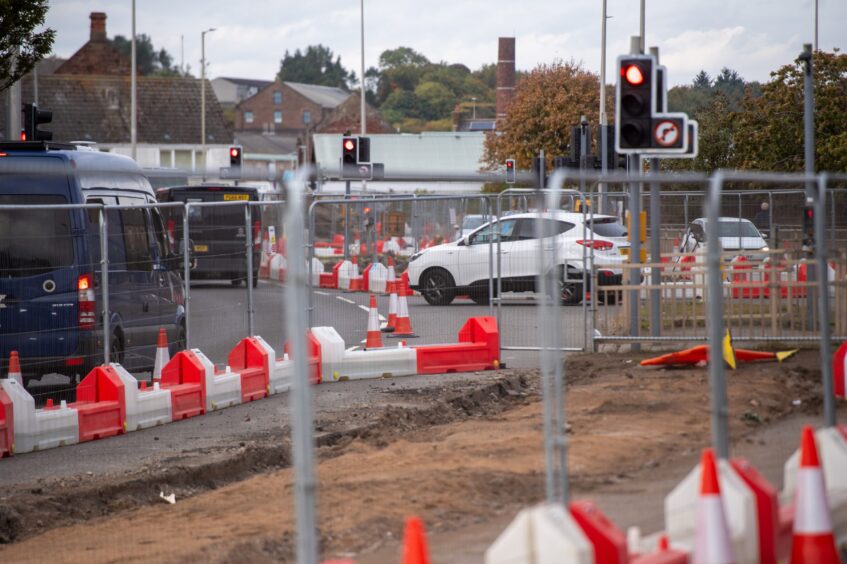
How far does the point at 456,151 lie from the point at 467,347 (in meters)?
67.5

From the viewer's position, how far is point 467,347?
51.3 ft

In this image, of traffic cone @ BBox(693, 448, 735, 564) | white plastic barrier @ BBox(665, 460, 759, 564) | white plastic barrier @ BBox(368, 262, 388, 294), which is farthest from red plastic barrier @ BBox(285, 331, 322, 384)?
traffic cone @ BBox(693, 448, 735, 564)

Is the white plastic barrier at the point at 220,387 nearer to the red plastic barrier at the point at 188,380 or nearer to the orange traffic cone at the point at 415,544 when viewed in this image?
the red plastic barrier at the point at 188,380

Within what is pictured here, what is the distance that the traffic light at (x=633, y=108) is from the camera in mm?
13586

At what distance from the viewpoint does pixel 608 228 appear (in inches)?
909

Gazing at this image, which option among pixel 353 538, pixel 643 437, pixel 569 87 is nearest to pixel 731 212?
pixel 643 437

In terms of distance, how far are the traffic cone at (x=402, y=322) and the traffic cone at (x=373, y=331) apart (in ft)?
4.28

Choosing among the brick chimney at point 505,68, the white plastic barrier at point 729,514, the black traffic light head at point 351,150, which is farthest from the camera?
the brick chimney at point 505,68

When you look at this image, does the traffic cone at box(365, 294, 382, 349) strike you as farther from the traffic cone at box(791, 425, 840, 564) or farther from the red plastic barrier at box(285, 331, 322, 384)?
the traffic cone at box(791, 425, 840, 564)

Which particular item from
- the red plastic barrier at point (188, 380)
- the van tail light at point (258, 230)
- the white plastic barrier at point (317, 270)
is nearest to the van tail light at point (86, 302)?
the red plastic barrier at point (188, 380)

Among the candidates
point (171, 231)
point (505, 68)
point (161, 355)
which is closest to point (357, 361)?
point (161, 355)

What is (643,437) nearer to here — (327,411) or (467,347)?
(327,411)

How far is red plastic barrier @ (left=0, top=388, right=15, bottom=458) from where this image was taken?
10.9 meters

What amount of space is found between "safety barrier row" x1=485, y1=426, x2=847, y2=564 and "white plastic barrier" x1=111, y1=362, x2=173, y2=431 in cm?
664
